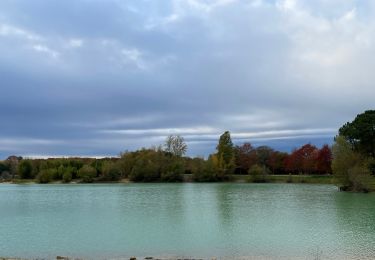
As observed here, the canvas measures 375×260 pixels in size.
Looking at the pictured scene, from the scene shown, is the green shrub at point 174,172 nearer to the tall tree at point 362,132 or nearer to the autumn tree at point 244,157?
the autumn tree at point 244,157

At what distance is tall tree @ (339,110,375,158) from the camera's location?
90625 millimetres

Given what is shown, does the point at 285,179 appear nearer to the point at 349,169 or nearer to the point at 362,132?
the point at 362,132

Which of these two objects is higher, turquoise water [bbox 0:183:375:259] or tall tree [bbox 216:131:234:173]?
tall tree [bbox 216:131:234:173]

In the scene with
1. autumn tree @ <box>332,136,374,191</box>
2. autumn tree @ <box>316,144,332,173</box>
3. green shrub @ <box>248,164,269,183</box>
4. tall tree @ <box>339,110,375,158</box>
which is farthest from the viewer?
autumn tree @ <box>316,144,332,173</box>

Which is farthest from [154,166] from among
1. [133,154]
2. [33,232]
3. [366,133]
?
[33,232]

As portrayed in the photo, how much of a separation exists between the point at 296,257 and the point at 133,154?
5129 inches

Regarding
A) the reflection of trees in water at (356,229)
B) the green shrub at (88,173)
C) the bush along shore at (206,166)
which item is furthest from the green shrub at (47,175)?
the reflection of trees in water at (356,229)

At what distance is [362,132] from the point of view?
297 feet

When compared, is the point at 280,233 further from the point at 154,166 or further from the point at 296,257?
the point at 154,166

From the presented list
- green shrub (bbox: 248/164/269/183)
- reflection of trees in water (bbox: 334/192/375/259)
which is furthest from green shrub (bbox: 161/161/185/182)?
reflection of trees in water (bbox: 334/192/375/259)

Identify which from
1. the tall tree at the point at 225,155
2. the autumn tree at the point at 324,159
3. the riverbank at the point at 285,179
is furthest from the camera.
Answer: the tall tree at the point at 225,155

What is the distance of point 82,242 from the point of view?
92.6 feet

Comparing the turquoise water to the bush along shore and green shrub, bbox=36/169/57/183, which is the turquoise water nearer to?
the bush along shore

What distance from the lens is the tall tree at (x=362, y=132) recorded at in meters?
90.6
